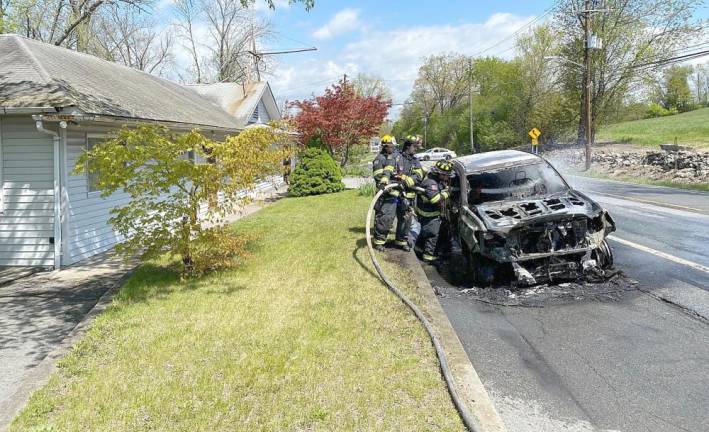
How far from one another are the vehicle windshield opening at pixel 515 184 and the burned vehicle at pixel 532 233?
0.5 inches

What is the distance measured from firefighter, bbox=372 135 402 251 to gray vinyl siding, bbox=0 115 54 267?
207 inches

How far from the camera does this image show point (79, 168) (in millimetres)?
6207

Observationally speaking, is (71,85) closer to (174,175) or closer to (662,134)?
(174,175)

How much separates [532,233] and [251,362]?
369 cm

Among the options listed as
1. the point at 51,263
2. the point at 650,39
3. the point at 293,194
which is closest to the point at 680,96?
the point at 650,39

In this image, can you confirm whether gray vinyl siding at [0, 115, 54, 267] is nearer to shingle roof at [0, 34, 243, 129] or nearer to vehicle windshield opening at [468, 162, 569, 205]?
shingle roof at [0, 34, 243, 129]

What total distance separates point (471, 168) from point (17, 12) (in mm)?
19199

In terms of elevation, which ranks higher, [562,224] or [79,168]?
[79,168]

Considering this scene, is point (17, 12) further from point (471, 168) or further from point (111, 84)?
point (471, 168)

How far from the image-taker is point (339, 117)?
20125mm

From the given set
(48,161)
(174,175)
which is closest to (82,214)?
(48,161)

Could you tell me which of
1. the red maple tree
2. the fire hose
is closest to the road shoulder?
the fire hose

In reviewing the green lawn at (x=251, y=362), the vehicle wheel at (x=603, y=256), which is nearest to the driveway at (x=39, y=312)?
the green lawn at (x=251, y=362)

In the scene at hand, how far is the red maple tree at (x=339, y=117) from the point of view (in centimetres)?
1983
